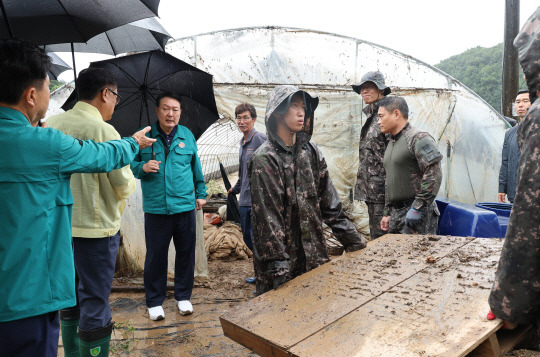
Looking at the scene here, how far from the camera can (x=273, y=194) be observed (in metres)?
2.57

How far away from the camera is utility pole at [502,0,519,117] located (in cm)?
742

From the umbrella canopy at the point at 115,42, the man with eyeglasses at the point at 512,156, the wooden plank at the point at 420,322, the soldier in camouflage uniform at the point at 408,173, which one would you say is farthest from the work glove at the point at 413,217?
the umbrella canopy at the point at 115,42

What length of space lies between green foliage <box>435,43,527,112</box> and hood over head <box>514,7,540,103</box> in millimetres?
31014

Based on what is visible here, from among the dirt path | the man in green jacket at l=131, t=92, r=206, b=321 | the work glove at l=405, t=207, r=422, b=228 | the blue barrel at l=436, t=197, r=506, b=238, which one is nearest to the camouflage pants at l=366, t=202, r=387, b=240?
the work glove at l=405, t=207, r=422, b=228

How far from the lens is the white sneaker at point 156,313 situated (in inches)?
154

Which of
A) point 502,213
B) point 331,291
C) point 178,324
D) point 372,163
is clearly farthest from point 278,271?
point 502,213

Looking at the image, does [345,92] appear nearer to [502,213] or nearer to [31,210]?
[502,213]

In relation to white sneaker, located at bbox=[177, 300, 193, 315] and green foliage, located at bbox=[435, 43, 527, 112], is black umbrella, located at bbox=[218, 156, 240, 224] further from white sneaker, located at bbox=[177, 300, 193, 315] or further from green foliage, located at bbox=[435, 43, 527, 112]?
green foliage, located at bbox=[435, 43, 527, 112]

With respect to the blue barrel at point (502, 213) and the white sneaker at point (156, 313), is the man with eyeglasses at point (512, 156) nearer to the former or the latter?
the blue barrel at point (502, 213)

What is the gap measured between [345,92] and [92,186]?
548cm

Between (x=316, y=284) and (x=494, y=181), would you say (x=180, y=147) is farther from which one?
(x=494, y=181)

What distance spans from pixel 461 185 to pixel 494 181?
646mm

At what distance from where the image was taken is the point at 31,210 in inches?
66.1

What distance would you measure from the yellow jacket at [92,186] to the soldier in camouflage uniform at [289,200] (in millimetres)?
969
